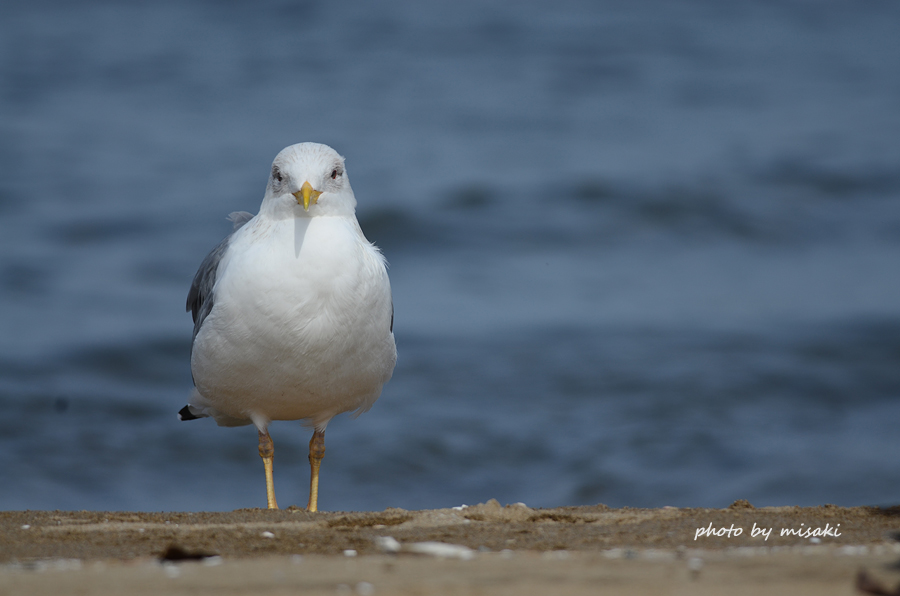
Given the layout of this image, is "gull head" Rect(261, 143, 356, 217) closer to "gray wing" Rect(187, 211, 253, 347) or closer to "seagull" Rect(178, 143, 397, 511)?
"seagull" Rect(178, 143, 397, 511)

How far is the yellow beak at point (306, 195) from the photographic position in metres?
4.88

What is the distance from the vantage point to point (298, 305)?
489 centimetres

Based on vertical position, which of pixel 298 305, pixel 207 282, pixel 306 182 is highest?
pixel 306 182

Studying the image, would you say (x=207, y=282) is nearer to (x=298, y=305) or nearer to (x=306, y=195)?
(x=298, y=305)

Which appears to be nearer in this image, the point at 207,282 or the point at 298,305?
the point at 298,305

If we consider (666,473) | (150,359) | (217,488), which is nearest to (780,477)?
(666,473)

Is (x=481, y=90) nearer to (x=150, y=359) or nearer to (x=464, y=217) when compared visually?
(x=464, y=217)

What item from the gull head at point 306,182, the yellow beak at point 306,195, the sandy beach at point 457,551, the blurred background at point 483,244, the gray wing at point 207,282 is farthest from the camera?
the blurred background at point 483,244

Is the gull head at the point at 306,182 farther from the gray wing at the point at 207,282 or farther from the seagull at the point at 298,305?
the gray wing at the point at 207,282

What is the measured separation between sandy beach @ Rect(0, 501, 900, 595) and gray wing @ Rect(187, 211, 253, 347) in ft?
4.34

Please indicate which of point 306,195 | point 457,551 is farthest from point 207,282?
point 457,551

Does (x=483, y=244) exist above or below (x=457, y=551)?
above

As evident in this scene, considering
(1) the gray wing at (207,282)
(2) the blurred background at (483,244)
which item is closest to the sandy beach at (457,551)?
(1) the gray wing at (207,282)

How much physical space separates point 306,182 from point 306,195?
0.33 feet
